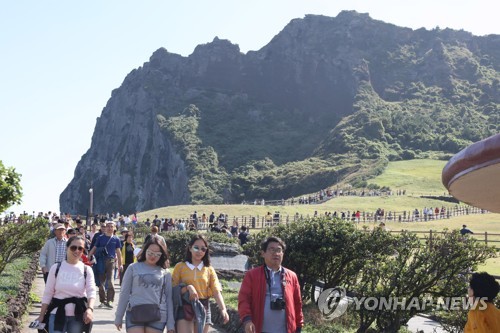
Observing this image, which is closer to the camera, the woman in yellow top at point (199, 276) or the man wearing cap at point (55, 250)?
the woman in yellow top at point (199, 276)

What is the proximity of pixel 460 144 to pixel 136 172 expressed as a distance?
2531 inches

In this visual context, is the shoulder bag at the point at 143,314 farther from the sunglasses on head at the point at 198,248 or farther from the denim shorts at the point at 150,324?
the sunglasses on head at the point at 198,248

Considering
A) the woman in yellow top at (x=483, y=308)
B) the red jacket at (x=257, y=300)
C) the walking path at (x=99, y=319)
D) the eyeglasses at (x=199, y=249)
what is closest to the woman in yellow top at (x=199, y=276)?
the eyeglasses at (x=199, y=249)

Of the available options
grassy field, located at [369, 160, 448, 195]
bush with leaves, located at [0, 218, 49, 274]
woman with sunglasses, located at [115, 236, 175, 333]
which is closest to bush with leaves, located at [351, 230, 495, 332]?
woman with sunglasses, located at [115, 236, 175, 333]

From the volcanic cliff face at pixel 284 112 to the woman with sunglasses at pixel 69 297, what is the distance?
109079 millimetres

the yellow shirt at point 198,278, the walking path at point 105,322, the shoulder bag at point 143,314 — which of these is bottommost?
the walking path at point 105,322

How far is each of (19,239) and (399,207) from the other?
48.8 m

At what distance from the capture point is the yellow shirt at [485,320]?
17.1 feet

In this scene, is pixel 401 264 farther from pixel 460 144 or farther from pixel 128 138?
pixel 128 138

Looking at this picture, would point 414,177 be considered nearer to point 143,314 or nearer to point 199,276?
point 199,276

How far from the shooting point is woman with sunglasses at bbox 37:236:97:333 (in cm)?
659

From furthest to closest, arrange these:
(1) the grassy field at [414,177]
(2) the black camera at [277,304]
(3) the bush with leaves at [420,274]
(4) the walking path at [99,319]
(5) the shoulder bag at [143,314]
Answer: (1) the grassy field at [414,177] < (4) the walking path at [99,319] < (3) the bush with leaves at [420,274] < (5) the shoulder bag at [143,314] < (2) the black camera at [277,304]

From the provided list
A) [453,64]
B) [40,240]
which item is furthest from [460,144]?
[40,240]

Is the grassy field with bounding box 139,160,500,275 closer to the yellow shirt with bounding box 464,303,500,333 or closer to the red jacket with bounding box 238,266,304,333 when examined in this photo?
the red jacket with bounding box 238,266,304,333
